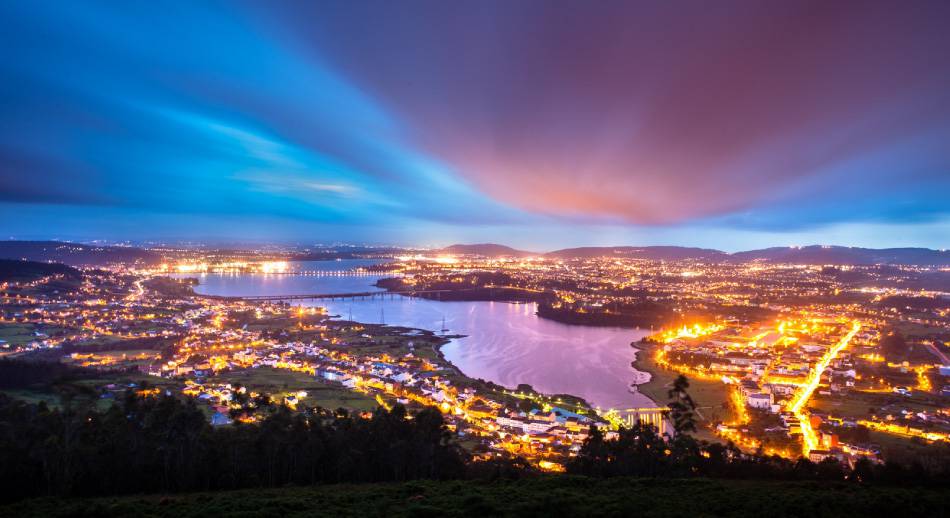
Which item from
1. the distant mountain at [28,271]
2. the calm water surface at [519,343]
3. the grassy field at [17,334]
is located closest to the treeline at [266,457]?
the calm water surface at [519,343]

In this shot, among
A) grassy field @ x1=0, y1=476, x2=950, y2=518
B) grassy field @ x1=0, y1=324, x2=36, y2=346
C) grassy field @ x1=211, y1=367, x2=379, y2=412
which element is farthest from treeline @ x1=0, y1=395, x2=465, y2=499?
grassy field @ x1=0, y1=324, x2=36, y2=346

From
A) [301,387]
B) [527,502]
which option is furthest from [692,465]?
[301,387]

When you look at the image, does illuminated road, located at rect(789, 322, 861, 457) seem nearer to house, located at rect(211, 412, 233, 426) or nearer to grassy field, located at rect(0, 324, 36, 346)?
house, located at rect(211, 412, 233, 426)

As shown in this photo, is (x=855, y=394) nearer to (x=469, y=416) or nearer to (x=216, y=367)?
(x=469, y=416)

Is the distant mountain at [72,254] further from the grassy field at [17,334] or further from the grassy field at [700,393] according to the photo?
the grassy field at [700,393]

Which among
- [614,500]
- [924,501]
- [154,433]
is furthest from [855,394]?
[154,433]
